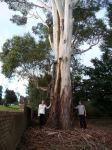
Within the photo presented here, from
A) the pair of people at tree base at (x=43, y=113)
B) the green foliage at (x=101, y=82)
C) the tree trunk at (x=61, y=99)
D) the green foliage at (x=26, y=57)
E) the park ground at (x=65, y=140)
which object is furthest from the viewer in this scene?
the green foliage at (x=26, y=57)

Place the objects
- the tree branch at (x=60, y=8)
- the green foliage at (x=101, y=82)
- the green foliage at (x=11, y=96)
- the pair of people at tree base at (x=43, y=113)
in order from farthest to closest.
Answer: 1. the green foliage at (x=11, y=96)
2. the green foliage at (x=101, y=82)
3. the tree branch at (x=60, y=8)
4. the pair of people at tree base at (x=43, y=113)

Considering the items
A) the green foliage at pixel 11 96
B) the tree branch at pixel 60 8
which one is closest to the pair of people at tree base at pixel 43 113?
the tree branch at pixel 60 8

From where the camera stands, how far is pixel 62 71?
2016 cm

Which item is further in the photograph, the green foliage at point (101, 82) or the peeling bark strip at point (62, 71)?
the green foliage at point (101, 82)

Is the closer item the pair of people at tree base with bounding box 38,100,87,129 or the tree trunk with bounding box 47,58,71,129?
the tree trunk with bounding box 47,58,71,129

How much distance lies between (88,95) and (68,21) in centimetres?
1268

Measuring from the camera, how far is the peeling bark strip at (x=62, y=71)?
64.8 feet

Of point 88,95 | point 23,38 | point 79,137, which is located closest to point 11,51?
point 23,38

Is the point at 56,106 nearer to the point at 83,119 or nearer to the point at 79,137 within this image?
the point at 83,119

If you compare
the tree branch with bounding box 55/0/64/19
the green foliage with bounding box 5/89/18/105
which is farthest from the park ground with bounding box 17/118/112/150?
the green foliage with bounding box 5/89/18/105

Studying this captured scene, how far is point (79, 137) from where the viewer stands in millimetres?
16656

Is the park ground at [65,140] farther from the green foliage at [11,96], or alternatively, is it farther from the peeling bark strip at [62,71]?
the green foliage at [11,96]

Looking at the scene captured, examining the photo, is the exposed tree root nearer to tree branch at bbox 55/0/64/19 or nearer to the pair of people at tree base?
the pair of people at tree base

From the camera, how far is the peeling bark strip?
19.8 meters
